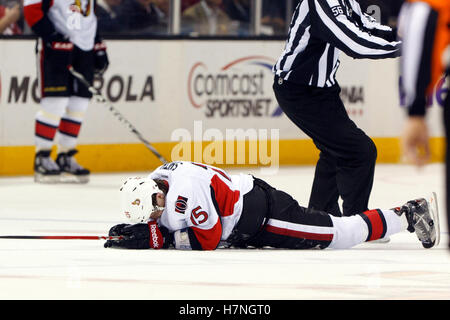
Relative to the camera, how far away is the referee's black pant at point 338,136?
6.45m

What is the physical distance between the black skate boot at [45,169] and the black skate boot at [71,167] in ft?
0.34

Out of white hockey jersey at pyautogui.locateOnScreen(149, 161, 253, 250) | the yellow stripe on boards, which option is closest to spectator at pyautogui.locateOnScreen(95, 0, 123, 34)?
the yellow stripe on boards

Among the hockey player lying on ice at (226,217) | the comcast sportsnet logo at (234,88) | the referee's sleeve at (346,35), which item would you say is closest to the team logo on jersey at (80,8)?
the comcast sportsnet logo at (234,88)

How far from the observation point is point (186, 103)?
34.8ft

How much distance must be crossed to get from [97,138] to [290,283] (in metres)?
5.20

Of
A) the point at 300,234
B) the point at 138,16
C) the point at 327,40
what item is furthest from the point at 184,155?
the point at 300,234

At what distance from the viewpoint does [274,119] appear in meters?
11.0

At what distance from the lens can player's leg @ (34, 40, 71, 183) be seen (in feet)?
31.4

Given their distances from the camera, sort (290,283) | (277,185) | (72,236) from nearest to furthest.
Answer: (290,283) < (72,236) < (277,185)

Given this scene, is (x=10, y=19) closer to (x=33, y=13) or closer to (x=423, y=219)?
(x=33, y=13)

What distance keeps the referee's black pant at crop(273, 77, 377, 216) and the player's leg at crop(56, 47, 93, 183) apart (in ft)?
10.9

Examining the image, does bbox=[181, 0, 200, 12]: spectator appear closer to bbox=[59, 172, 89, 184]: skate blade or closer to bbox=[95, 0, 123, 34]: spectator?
bbox=[95, 0, 123, 34]: spectator
